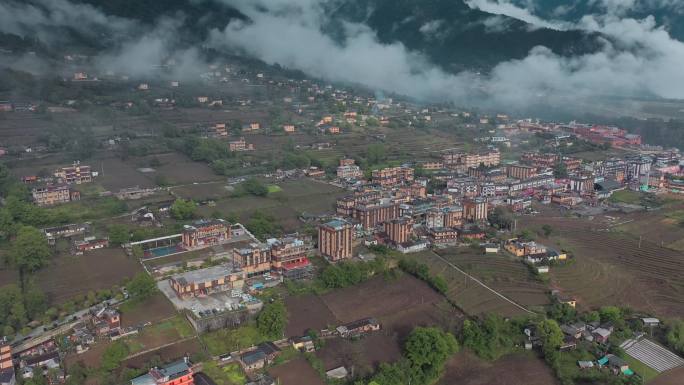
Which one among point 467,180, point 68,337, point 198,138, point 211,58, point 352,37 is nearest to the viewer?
point 68,337

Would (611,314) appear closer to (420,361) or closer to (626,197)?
(420,361)

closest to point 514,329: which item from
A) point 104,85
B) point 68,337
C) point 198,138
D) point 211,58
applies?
point 68,337

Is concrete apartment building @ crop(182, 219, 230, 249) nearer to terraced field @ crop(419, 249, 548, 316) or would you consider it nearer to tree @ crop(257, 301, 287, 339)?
tree @ crop(257, 301, 287, 339)

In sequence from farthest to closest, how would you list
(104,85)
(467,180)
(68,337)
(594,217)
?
(104,85), (467,180), (594,217), (68,337)

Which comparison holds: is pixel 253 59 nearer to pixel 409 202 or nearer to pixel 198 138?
pixel 198 138

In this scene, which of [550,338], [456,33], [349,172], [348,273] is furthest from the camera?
[456,33]

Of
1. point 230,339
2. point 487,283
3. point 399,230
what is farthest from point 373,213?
point 230,339

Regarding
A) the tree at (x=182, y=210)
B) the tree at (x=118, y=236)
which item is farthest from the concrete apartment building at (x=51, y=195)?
the tree at (x=118, y=236)
